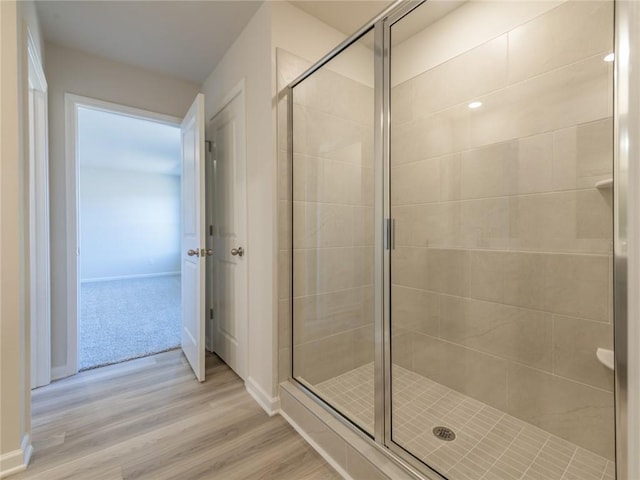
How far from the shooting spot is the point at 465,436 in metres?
1.43

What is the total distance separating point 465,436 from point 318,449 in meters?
0.74

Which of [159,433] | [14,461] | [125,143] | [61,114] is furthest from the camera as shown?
[125,143]

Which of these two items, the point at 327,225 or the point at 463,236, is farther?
the point at 327,225

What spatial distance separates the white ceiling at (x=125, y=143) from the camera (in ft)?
12.8

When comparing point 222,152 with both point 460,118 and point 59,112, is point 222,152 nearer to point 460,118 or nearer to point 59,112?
point 59,112

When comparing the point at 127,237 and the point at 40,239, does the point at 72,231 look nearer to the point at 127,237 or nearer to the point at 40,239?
the point at 40,239

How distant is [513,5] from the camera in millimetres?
1538

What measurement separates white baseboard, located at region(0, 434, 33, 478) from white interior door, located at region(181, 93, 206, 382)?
2.92ft

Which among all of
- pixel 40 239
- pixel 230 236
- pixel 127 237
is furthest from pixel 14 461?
pixel 127 237

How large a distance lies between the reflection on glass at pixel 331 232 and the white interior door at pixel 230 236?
45cm

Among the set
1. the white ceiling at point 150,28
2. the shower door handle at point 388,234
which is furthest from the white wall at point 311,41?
the shower door handle at point 388,234

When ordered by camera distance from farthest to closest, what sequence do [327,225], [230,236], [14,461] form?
[230,236]
[327,225]
[14,461]

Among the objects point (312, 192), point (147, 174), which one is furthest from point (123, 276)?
point (312, 192)

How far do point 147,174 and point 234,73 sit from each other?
6060 millimetres
